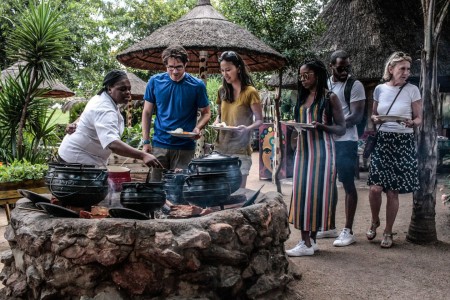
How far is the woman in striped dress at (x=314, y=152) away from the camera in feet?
12.5

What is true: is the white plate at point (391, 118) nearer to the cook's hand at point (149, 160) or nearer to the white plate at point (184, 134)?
the white plate at point (184, 134)

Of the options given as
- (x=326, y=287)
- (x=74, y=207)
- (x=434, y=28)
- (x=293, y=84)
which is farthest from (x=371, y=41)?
(x=74, y=207)

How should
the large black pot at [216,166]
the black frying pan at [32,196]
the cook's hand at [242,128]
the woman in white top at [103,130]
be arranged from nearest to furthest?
1. the woman in white top at [103,130]
2. the black frying pan at [32,196]
3. the large black pot at [216,166]
4. the cook's hand at [242,128]

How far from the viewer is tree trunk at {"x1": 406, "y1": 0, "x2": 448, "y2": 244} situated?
14.9 feet

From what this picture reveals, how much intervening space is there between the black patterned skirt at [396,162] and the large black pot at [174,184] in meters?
1.94

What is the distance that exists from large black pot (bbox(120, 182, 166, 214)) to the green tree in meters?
3.90

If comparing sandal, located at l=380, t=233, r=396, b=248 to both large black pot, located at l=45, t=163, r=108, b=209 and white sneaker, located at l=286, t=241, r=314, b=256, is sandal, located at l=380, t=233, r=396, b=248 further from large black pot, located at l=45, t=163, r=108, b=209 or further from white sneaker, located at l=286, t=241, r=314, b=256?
large black pot, located at l=45, t=163, r=108, b=209

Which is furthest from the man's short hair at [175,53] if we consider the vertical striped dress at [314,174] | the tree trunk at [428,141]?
the tree trunk at [428,141]

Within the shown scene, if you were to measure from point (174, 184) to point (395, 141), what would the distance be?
2143 millimetres

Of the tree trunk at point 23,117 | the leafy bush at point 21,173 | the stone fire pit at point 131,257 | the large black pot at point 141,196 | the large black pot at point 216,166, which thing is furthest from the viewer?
the tree trunk at point 23,117

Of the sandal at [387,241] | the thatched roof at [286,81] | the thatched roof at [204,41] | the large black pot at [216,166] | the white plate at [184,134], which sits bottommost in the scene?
the sandal at [387,241]

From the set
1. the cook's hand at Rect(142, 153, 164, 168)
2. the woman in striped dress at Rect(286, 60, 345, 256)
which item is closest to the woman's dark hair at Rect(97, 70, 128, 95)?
the cook's hand at Rect(142, 153, 164, 168)

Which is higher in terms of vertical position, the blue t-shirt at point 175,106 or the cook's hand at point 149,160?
the blue t-shirt at point 175,106

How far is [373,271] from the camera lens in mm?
3686
